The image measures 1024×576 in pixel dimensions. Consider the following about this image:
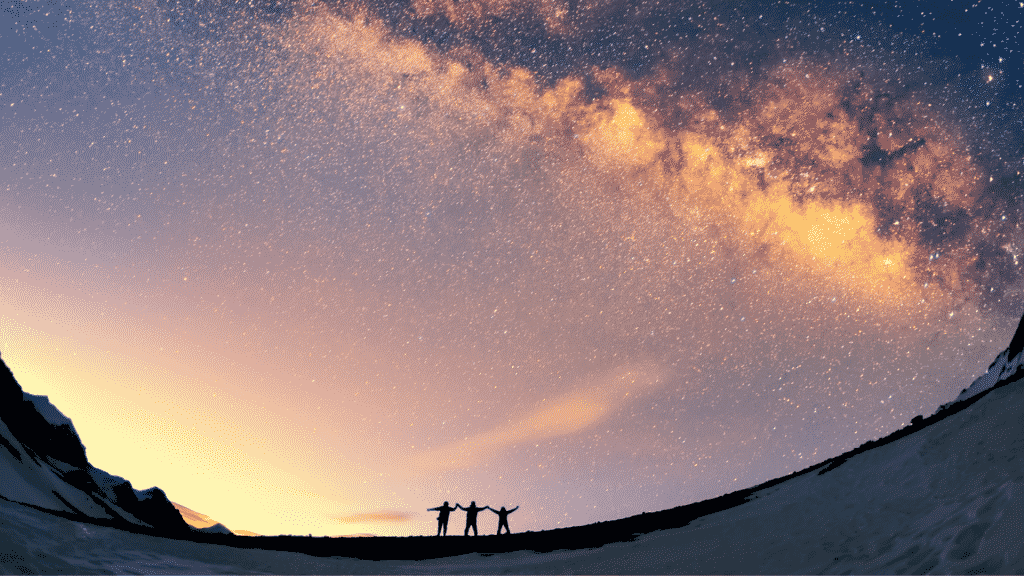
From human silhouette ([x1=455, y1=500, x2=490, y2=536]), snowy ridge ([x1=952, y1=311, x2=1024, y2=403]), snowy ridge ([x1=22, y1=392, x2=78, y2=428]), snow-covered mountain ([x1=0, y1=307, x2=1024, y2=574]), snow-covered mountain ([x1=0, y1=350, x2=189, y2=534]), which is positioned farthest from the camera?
snowy ridge ([x1=22, y1=392, x2=78, y2=428])

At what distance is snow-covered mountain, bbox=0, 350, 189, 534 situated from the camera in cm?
3055

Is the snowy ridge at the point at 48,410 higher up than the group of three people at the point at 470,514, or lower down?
higher up

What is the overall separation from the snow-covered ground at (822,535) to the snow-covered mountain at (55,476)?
15.7 meters

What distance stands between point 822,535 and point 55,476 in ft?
152

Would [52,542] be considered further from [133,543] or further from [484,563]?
[484,563]

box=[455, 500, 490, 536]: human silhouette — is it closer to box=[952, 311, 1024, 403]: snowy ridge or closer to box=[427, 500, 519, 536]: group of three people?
box=[427, 500, 519, 536]: group of three people

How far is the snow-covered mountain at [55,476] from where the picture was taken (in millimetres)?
30547

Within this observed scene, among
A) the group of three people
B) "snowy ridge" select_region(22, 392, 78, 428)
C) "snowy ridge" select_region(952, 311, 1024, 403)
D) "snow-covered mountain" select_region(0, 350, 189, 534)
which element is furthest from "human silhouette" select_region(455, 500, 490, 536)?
"snowy ridge" select_region(22, 392, 78, 428)

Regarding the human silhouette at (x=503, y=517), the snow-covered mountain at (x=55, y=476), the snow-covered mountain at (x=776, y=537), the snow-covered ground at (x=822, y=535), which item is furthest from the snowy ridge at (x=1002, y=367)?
the snow-covered mountain at (x=55, y=476)

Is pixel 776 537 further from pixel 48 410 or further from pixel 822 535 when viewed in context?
pixel 48 410

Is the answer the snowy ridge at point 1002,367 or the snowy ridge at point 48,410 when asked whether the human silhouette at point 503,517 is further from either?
the snowy ridge at point 48,410

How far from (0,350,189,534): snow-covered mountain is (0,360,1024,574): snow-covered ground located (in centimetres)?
1573

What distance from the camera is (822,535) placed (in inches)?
397

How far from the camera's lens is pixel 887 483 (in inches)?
451
